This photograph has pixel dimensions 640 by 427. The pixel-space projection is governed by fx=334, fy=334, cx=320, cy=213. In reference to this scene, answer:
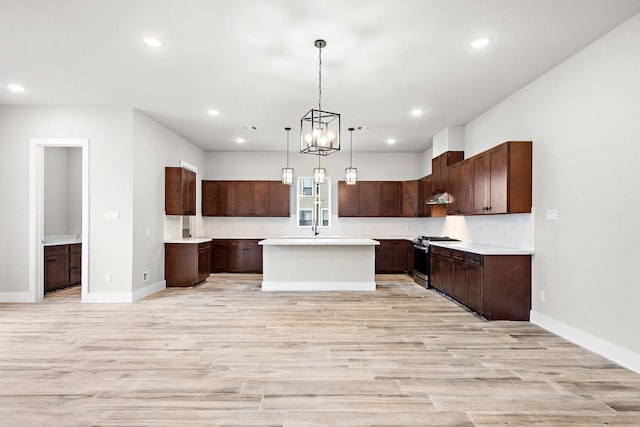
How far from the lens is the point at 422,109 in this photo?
5.35 metres

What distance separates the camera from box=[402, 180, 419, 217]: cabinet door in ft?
27.1

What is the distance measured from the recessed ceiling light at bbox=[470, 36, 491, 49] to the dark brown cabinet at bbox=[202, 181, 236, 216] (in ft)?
20.5

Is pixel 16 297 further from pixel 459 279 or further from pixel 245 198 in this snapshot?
pixel 459 279

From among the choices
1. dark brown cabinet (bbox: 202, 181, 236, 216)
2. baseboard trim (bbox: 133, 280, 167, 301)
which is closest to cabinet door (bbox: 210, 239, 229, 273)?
dark brown cabinet (bbox: 202, 181, 236, 216)

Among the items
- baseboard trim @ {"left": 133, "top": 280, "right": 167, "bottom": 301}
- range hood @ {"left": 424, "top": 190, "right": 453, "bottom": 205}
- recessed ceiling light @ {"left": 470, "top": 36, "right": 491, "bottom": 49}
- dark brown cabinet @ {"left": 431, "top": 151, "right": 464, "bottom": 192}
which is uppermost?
recessed ceiling light @ {"left": 470, "top": 36, "right": 491, "bottom": 49}

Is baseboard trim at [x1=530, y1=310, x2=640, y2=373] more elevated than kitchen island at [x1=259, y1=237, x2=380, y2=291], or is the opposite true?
kitchen island at [x1=259, y1=237, x2=380, y2=291]

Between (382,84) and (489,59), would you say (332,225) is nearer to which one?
(382,84)

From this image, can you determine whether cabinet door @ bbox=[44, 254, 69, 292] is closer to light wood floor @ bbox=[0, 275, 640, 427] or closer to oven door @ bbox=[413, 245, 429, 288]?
light wood floor @ bbox=[0, 275, 640, 427]

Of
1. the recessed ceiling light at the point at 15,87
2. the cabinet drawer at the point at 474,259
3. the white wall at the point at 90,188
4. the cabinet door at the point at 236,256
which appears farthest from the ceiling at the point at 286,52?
the cabinet door at the point at 236,256

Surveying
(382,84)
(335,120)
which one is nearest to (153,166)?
(335,120)

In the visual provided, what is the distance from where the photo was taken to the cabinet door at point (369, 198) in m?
Result: 8.36

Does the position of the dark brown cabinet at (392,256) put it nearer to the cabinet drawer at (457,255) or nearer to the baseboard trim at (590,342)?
the cabinet drawer at (457,255)

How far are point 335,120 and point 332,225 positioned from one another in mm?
3225

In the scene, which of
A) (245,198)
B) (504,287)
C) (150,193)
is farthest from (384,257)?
(150,193)
